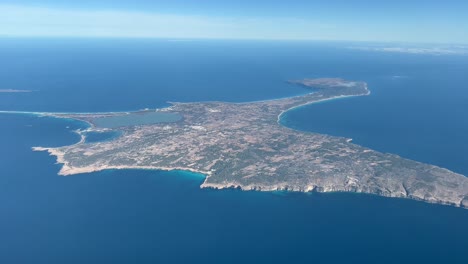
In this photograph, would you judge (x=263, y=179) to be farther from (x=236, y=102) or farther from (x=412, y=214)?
(x=236, y=102)

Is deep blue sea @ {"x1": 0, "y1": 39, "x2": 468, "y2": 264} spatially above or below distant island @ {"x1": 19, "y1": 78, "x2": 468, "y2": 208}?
below

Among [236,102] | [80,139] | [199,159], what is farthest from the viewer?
[236,102]

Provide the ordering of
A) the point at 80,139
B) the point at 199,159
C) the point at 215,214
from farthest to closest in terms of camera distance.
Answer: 1. the point at 80,139
2. the point at 199,159
3. the point at 215,214

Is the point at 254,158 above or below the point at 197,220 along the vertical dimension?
above

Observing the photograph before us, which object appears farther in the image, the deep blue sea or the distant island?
the distant island

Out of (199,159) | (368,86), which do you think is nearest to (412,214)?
(199,159)

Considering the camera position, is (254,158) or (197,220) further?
(254,158)

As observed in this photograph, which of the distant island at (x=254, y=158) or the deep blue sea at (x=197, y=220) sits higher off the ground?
the distant island at (x=254, y=158)

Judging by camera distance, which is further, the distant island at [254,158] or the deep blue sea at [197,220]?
the distant island at [254,158]
